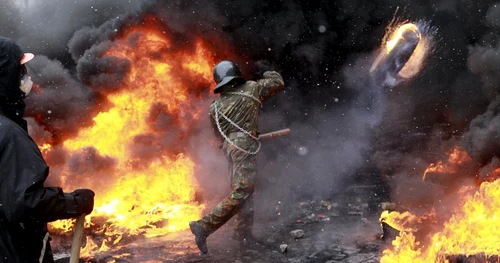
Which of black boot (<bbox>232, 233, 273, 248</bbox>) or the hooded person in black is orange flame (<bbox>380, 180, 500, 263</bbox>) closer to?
black boot (<bbox>232, 233, 273, 248</bbox>)

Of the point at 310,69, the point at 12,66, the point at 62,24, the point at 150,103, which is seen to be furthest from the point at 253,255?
the point at 62,24

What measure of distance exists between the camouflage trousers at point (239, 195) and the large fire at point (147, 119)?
201 centimetres

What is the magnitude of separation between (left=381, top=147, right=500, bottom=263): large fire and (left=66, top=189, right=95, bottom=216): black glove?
10.4 feet

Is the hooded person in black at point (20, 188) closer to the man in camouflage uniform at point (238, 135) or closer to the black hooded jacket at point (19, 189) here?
the black hooded jacket at point (19, 189)

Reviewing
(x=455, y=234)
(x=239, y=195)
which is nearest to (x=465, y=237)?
(x=455, y=234)

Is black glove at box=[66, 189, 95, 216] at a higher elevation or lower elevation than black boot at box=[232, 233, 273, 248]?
lower

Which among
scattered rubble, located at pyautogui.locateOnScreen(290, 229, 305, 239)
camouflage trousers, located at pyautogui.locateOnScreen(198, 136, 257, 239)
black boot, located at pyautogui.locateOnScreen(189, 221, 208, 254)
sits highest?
camouflage trousers, located at pyautogui.locateOnScreen(198, 136, 257, 239)

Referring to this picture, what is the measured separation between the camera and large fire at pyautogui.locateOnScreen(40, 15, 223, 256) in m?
A: 7.54

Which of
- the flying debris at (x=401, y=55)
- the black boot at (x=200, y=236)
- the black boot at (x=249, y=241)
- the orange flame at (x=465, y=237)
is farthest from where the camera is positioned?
the flying debris at (x=401, y=55)

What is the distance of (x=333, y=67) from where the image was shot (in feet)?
28.5

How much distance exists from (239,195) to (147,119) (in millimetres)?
3546

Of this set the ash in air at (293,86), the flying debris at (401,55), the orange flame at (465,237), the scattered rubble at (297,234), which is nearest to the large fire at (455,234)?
the orange flame at (465,237)

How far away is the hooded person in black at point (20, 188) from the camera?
6.55 ft

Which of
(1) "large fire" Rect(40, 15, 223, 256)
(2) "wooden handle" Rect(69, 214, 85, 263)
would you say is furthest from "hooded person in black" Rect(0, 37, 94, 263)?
(1) "large fire" Rect(40, 15, 223, 256)
